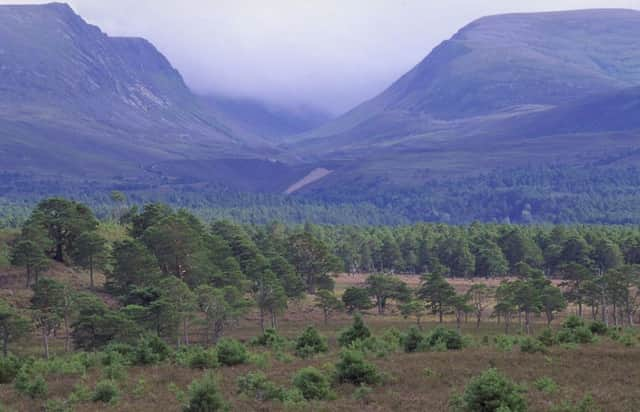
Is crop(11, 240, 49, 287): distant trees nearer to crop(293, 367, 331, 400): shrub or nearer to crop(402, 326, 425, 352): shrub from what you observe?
crop(402, 326, 425, 352): shrub

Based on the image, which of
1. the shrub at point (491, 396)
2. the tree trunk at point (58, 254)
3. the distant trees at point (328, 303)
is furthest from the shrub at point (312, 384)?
the tree trunk at point (58, 254)

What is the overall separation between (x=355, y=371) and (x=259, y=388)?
11.7ft

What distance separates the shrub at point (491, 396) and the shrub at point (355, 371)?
6343 mm

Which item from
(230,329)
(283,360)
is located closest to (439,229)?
(230,329)

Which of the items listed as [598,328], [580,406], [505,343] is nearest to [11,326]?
[505,343]

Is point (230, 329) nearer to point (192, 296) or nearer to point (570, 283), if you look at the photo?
point (192, 296)

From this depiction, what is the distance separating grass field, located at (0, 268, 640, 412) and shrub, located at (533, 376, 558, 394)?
0.47 ft

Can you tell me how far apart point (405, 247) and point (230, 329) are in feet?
219

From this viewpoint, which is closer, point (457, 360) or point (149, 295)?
point (457, 360)

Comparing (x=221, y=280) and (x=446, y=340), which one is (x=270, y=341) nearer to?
(x=446, y=340)

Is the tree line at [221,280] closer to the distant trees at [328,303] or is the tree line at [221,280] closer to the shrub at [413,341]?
the distant trees at [328,303]

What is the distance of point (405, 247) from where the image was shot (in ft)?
469

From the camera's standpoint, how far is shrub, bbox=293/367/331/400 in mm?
27797

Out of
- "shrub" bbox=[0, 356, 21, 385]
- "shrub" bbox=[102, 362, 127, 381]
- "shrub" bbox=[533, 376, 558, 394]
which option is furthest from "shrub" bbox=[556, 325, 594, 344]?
"shrub" bbox=[0, 356, 21, 385]
